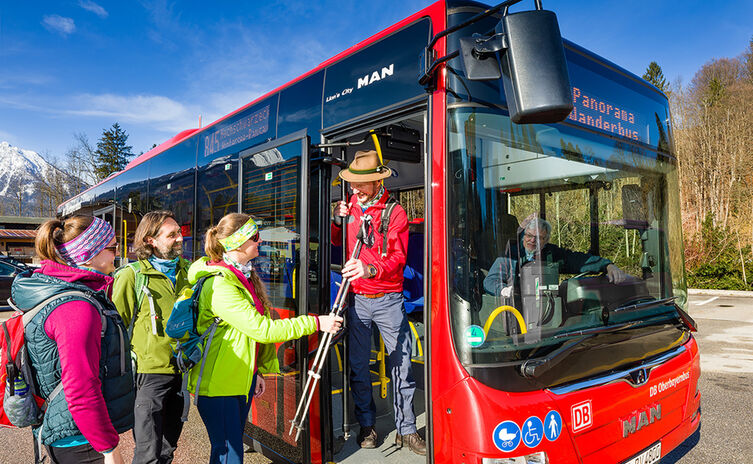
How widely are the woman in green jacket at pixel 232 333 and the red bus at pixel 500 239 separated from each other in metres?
0.51

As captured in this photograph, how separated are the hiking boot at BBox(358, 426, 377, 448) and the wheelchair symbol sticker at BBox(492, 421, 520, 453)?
1.42 meters

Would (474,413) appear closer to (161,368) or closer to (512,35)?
(512,35)

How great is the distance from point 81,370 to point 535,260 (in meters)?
2.05

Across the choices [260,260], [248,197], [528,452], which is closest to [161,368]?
[260,260]

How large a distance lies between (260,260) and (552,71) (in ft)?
8.14

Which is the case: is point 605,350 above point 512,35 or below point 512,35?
below

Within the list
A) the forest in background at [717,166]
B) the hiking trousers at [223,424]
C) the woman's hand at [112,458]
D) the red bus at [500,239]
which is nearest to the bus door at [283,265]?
the red bus at [500,239]

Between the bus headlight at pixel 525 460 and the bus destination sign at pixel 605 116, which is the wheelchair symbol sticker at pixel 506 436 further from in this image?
the bus destination sign at pixel 605 116

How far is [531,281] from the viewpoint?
7.89ft

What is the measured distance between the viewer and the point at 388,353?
333 centimetres

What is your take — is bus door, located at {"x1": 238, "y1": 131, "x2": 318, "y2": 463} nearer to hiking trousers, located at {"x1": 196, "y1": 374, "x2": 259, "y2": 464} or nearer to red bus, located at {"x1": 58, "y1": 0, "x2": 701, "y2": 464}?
red bus, located at {"x1": 58, "y1": 0, "x2": 701, "y2": 464}

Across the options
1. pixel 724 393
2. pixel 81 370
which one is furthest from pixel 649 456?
pixel 724 393

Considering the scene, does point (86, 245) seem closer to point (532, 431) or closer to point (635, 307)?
point (532, 431)

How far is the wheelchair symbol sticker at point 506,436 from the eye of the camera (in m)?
2.12
